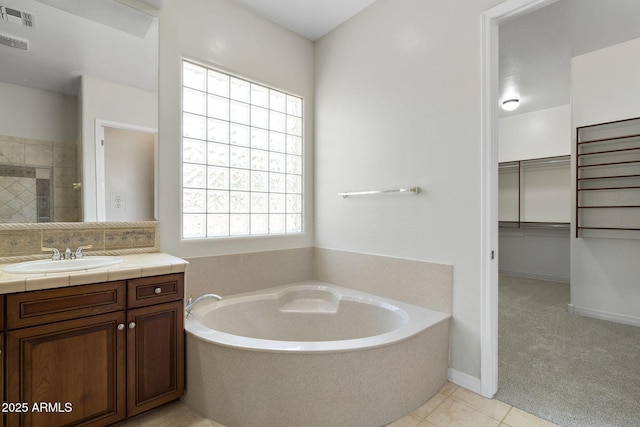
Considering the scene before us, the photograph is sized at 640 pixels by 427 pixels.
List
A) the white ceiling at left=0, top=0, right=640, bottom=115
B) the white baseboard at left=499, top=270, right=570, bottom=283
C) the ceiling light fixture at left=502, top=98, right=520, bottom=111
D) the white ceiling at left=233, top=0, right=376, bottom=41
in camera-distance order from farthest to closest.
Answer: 1. the white baseboard at left=499, top=270, right=570, bottom=283
2. the ceiling light fixture at left=502, top=98, right=520, bottom=111
3. the white ceiling at left=233, top=0, right=376, bottom=41
4. the white ceiling at left=0, top=0, right=640, bottom=115

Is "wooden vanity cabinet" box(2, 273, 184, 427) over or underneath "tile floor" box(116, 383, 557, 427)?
over

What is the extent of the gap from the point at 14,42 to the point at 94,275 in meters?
1.45

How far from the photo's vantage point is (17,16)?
166cm

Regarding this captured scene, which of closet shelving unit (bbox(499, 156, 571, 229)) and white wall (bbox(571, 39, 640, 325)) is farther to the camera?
closet shelving unit (bbox(499, 156, 571, 229))

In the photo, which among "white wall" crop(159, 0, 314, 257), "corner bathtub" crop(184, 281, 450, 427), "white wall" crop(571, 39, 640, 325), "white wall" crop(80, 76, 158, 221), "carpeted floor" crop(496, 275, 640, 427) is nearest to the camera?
"corner bathtub" crop(184, 281, 450, 427)

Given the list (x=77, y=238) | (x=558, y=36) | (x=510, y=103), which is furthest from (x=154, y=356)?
(x=510, y=103)

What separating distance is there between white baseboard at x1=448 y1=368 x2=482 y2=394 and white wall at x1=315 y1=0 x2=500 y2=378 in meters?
0.05

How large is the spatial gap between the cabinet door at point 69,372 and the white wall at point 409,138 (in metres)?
1.81

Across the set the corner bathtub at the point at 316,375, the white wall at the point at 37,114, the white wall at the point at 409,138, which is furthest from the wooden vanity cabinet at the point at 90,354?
the white wall at the point at 409,138

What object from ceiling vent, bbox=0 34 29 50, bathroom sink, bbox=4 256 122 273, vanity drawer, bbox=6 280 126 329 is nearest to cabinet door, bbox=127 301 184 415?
vanity drawer, bbox=6 280 126 329

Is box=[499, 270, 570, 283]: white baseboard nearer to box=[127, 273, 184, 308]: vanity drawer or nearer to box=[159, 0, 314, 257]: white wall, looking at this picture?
box=[159, 0, 314, 257]: white wall

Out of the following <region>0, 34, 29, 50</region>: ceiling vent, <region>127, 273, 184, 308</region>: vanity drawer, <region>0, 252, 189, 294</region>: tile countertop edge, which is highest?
<region>0, 34, 29, 50</region>: ceiling vent

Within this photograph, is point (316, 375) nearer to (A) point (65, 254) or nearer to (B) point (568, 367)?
(A) point (65, 254)

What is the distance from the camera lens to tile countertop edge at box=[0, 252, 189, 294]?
4.04 feet
